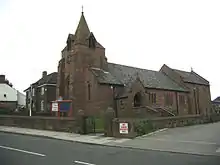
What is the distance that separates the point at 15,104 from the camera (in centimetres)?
7244

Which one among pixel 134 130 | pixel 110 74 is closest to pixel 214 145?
pixel 134 130

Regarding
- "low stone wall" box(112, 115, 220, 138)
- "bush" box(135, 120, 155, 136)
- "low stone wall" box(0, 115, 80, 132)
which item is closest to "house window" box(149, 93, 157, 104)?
"low stone wall" box(112, 115, 220, 138)

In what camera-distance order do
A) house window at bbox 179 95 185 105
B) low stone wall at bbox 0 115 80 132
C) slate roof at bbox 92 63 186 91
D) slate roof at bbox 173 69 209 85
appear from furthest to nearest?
1. slate roof at bbox 173 69 209 85
2. house window at bbox 179 95 185 105
3. slate roof at bbox 92 63 186 91
4. low stone wall at bbox 0 115 80 132

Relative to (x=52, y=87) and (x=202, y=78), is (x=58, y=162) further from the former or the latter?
(x=202, y=78)

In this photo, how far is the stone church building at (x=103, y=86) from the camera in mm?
38562

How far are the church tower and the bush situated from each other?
18523 millimetres

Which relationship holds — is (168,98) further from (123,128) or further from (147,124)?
(123,128)

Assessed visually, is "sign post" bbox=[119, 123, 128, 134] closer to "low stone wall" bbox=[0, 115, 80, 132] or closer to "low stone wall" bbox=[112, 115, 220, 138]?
"low stone wall" bbox=[112, 115, 220, 138]

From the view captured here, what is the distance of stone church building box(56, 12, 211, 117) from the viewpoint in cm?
3856

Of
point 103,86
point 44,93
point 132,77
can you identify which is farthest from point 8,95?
point 103,86

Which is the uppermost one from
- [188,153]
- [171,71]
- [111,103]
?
[171,71]

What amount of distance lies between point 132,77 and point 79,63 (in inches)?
442

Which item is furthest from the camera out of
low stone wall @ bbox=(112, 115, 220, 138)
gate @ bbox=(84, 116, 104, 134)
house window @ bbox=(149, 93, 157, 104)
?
house window @ bbox=(149, 93, 157, 104)

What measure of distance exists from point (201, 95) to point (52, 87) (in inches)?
1384
